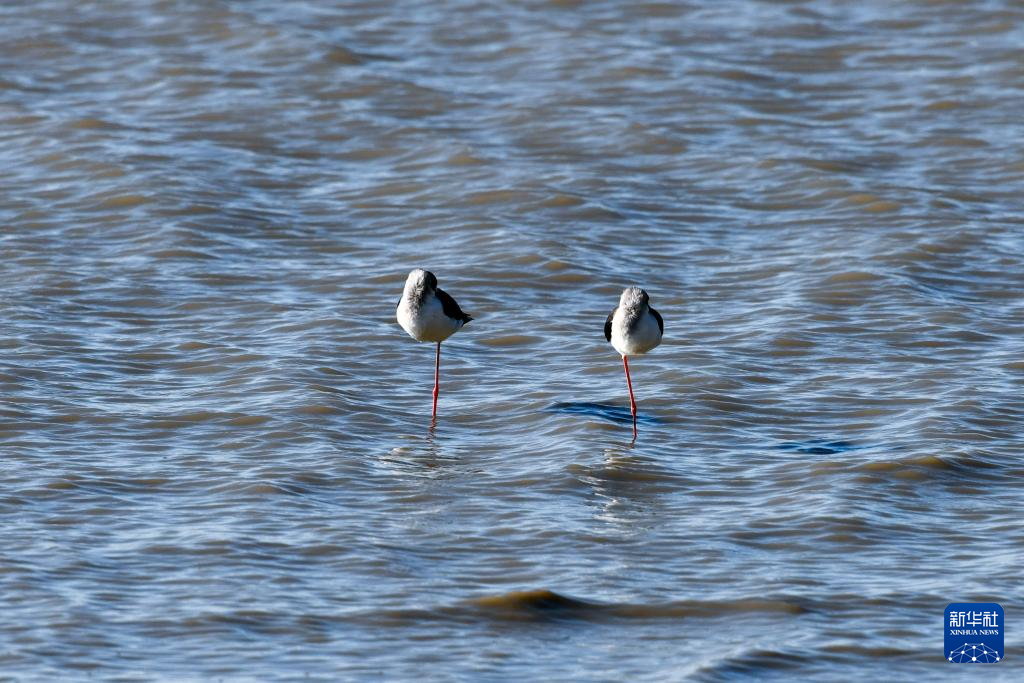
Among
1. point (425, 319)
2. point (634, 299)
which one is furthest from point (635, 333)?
point (425, 319)

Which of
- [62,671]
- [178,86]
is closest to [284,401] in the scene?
[62,671]

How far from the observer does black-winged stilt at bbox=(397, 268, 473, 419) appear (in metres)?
13.3

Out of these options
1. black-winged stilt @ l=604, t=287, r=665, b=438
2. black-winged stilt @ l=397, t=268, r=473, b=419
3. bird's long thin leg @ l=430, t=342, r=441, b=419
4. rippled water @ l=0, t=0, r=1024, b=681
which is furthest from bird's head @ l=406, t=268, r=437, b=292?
black-winged stilt @ l=604, t=287, r=665, b=438

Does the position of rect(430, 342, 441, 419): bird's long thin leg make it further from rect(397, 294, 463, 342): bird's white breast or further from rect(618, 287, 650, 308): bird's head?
rect(618, 287, 650, 308): bird's head

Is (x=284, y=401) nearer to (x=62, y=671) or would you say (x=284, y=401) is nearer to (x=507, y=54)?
(x=62, y=671)

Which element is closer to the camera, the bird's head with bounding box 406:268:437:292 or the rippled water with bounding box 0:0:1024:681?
the rippled water with bounding box 0:0:1024:681

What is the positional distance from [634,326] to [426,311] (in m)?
1.67

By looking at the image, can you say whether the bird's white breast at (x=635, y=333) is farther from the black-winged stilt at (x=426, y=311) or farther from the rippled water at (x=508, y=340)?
the black-winged stilt at (x=426, y=311)

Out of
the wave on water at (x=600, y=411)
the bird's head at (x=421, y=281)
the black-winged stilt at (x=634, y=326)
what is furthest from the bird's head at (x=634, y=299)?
the bird's head at (x=421, y=281)

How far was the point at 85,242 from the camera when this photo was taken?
1708 centimetres

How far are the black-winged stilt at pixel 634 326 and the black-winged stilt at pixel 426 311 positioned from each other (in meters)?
1.35

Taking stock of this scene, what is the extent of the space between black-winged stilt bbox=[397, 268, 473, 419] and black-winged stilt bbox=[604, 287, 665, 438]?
1.35 m

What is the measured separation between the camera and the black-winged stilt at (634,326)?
42.1 ft

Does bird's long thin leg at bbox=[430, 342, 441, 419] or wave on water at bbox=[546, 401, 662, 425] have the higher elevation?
bird's long thin leg at bbox=[430, 342, 441, 419]
